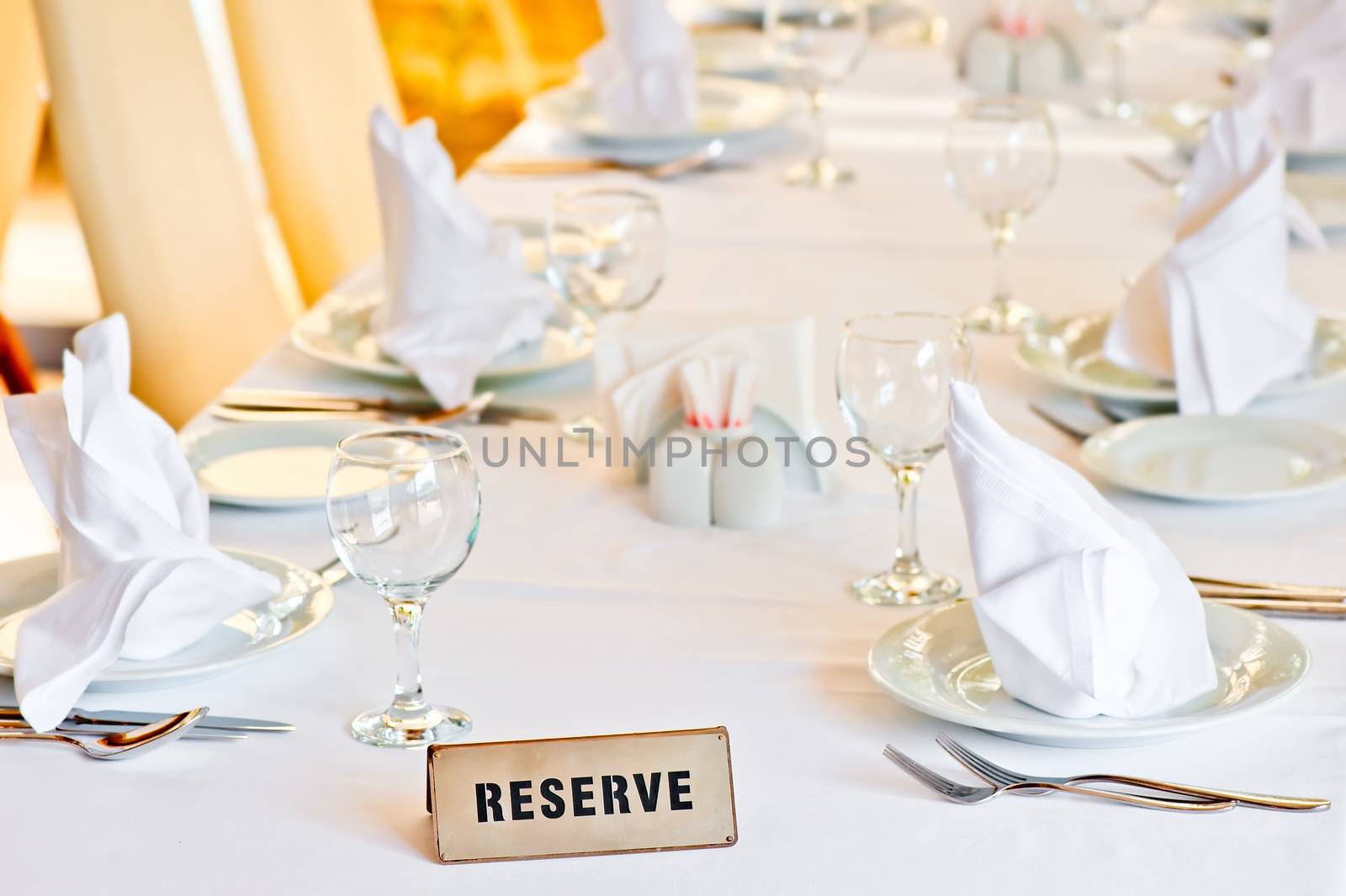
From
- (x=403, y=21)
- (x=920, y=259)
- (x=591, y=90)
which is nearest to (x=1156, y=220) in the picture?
(x=920, y=259)

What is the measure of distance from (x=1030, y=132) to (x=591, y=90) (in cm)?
104

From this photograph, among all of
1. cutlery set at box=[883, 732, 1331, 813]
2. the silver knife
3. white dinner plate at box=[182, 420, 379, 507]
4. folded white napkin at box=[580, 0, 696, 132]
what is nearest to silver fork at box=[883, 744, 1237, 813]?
cutlery set at box=[883, 732, 1331, 813]

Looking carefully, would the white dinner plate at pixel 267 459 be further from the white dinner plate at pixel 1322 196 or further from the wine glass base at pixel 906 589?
the white dinner plate at pixel 1322 196

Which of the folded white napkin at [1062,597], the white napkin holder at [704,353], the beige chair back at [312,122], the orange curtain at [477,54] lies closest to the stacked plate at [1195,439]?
the white napkin holder at [704,353]

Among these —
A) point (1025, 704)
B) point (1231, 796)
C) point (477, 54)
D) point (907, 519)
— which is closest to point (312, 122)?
point (907, 519)

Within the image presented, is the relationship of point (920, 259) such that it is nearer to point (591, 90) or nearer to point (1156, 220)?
point (1156, 220)

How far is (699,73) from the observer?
2.71m

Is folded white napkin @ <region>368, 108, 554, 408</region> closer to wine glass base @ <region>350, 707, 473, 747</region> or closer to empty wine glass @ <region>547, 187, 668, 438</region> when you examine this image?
empty wine glass @ <region>547, 187, 668, 438</region>

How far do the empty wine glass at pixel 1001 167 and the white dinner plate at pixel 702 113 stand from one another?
0.69 meters

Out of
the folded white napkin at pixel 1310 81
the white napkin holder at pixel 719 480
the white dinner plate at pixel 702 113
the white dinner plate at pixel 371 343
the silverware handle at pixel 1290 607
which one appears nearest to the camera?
the silverware handle at pixel 1290 607

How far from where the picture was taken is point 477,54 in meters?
4.96

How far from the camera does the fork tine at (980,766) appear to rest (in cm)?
80

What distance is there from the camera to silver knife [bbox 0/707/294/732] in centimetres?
88

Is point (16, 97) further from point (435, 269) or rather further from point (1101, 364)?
point (1101, 364)
